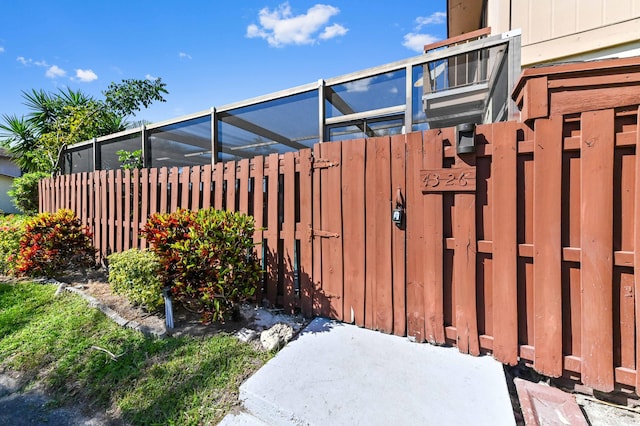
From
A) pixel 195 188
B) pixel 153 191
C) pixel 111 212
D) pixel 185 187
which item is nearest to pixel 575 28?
pixel 195 188

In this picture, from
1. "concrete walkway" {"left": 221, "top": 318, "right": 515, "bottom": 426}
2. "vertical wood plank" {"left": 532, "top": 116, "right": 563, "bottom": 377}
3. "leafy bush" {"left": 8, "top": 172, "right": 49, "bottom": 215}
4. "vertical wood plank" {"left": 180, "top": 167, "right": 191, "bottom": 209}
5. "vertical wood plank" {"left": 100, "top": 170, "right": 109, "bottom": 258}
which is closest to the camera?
"concrete walkway" {"left": 221, "top": 318, "right": 515, "bottom": 426}

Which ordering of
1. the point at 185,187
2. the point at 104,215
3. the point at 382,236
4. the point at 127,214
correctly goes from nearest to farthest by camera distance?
the point at 382,236 → the point at 185,187 → the point at 127,214 → the point at 104,215

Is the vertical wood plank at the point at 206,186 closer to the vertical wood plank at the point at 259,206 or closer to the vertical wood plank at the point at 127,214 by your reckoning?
the vertical wood plank at the point at 259,206

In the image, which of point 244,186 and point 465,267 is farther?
point 244,186

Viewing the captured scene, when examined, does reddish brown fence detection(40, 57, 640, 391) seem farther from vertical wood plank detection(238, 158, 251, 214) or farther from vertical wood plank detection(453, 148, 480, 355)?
vertical wood plank detection(238, 158, 251, 214)

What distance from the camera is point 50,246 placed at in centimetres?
400

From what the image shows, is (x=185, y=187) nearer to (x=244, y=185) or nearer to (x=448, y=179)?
(x=244, y=185)

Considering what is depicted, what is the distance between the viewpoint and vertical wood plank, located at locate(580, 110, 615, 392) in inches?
64.0

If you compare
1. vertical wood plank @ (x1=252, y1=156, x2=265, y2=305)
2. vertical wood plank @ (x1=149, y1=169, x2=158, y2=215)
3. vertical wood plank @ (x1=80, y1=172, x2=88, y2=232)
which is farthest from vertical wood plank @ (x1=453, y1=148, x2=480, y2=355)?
vertical wood plank @ (x1=80, y1=172, x2=88, y2=232)

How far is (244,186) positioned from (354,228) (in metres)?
1.46

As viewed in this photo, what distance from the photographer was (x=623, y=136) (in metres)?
1.60

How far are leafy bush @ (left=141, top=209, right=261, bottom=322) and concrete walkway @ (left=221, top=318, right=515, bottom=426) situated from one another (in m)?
0.83

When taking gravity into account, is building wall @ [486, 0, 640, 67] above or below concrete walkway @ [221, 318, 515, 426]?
above

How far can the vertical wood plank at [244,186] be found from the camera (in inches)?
123
